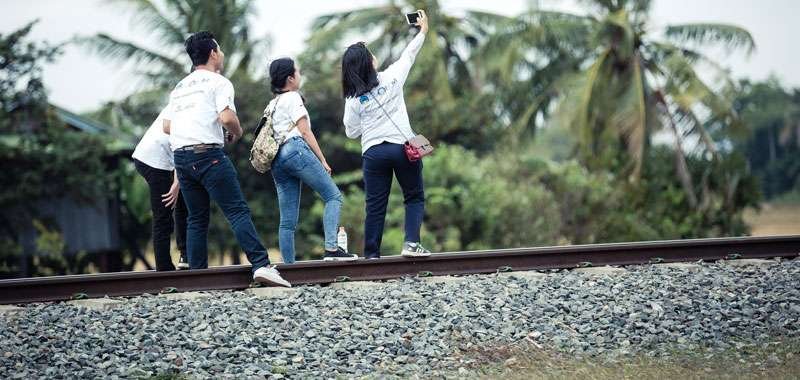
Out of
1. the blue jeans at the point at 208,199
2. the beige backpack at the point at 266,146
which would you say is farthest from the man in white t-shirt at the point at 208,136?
the beige backpack at the point at 266,146

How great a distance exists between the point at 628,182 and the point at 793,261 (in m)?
22.7

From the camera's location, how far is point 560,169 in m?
28.8

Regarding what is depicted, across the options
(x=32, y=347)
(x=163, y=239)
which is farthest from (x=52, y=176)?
(x=32, y=347)

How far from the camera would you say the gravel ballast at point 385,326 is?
6.34m

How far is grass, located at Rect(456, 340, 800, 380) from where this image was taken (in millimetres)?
6266

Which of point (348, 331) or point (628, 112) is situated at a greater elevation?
point (628, 112)

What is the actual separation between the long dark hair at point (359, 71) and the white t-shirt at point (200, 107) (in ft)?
3.03

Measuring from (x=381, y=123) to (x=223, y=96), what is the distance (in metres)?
1.27

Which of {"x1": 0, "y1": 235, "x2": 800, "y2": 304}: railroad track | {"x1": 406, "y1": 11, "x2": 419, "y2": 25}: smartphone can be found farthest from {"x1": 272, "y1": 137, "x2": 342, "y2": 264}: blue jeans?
{"x1": 406, "y1": 11, "x2": 419, "y2": 25}: smartphone

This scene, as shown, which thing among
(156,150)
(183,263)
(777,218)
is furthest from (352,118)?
(777,218)

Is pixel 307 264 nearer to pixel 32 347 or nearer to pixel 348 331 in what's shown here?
pixel 348 331

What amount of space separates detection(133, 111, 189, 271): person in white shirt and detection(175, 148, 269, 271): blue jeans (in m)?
0.32

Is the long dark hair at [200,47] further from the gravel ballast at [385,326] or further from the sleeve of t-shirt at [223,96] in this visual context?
the gravel ballast at [385,326]

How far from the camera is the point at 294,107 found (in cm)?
812
